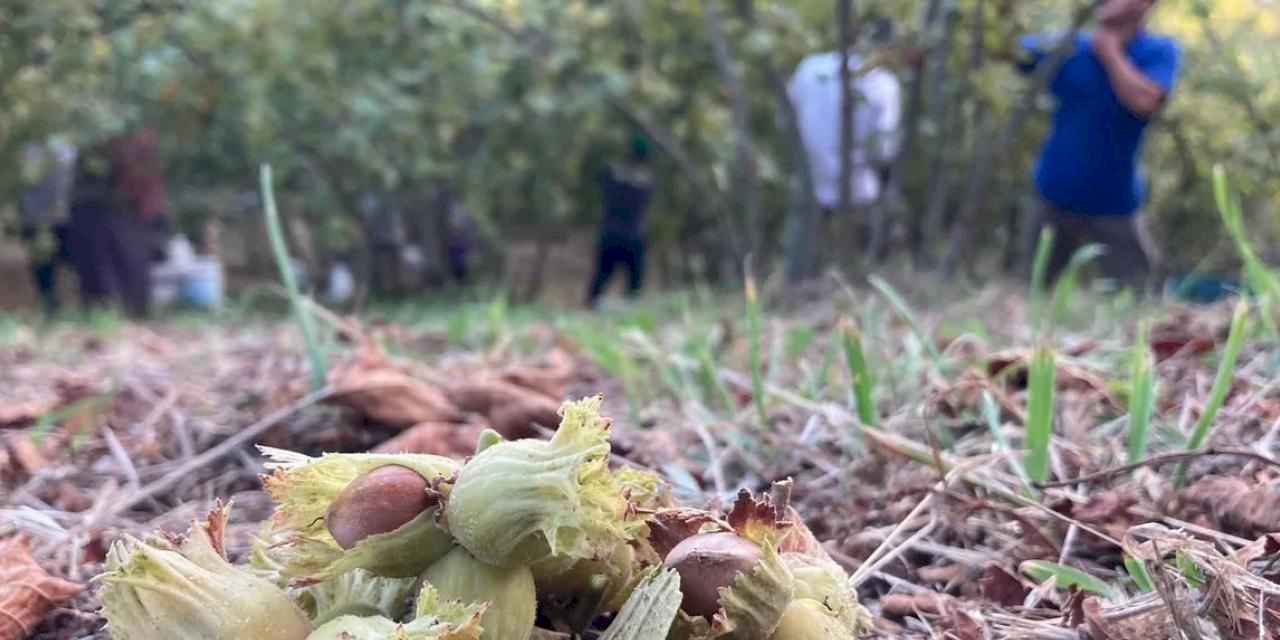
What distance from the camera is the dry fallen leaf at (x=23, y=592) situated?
828 millimetres

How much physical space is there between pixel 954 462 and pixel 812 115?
4724 millimetres

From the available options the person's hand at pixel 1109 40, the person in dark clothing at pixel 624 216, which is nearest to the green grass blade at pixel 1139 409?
the person's hand at pixel 1109 40

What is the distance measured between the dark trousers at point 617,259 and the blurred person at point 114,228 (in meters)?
2.89

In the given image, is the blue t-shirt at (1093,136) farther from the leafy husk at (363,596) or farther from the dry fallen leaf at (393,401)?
the leafy husk at (363,596)

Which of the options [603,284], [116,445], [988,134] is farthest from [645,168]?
[116,445]

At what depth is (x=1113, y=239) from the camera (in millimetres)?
5422

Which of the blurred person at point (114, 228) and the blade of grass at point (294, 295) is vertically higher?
the blade of grass at point (294, 295)

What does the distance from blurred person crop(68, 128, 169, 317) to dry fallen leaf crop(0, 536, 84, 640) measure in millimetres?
6566

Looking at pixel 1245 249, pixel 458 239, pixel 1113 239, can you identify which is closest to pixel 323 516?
pixel 1245 249

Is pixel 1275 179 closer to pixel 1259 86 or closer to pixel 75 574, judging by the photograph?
pixel 1259 86

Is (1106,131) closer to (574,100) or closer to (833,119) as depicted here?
(833,119)

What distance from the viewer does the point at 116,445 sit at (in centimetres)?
147

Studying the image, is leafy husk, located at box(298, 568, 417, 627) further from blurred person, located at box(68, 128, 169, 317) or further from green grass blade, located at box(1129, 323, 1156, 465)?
blurred person, located at box(68, 128, 169, 317)

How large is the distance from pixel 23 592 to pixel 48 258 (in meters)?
7.15
